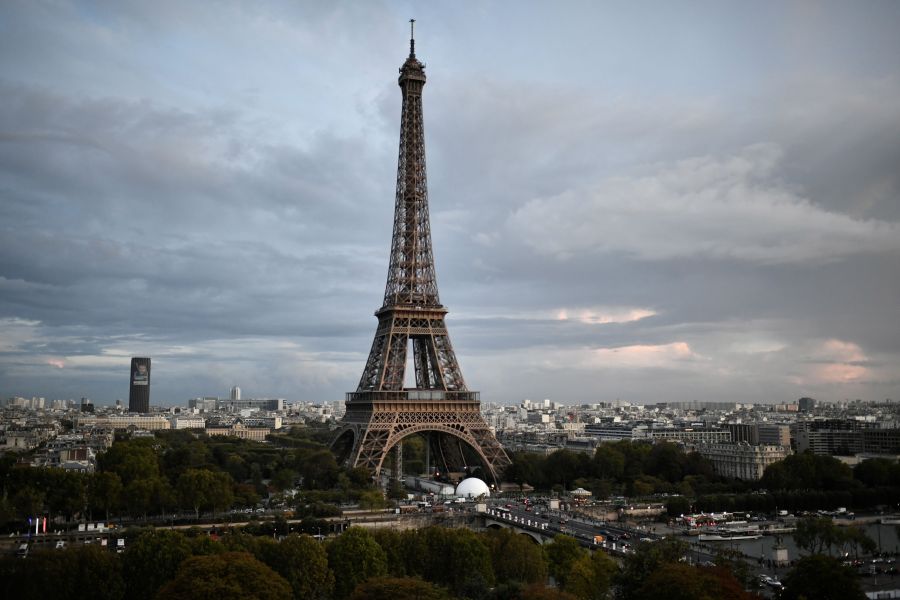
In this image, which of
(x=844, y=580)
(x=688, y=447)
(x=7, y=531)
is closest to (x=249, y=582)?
(x=844, y=580)

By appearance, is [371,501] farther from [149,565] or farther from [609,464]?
[609,464]

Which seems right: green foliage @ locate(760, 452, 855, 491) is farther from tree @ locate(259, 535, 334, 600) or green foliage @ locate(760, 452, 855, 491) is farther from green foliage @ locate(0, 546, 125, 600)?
green foliage @ locate(0, 546, 125, 600)

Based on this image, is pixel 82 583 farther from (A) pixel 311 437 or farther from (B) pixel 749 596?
(A) pixel 311 437

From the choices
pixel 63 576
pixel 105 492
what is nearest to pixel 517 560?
pixel 63 576

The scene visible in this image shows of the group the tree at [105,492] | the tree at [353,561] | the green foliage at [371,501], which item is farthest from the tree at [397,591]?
the tree at [105,492]

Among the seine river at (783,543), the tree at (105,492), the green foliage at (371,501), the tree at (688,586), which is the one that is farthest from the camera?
the green foliage at (371,501)

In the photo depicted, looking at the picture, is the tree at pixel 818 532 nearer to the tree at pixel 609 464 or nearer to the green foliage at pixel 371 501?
the green foliage at pixel 371 501
